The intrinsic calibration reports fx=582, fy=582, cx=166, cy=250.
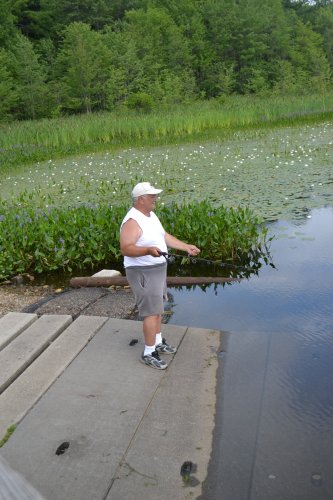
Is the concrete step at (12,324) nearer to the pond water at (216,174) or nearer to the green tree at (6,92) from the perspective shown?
the pond water at (216,174)

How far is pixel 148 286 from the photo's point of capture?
4.62 metres

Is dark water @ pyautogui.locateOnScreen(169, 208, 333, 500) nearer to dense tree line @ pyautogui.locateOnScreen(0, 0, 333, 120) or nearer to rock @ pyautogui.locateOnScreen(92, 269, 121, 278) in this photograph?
rock @ pyautogui.locateOnScreen(92, 269, 121, 278)

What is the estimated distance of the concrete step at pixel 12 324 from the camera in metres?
5.36

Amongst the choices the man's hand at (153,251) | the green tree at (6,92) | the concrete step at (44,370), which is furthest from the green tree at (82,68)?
the man's hand at (153,251)

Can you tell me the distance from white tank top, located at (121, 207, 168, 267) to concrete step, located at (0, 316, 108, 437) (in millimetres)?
1075

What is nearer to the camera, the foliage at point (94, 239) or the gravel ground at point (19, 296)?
the gravel ground at point (19, 296)

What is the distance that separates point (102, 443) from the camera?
380 centimetres

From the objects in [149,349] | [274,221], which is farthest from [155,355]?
[274,221]

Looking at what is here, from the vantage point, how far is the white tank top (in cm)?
A: 451

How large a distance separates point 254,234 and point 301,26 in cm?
6263

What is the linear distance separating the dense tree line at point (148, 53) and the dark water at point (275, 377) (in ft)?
102

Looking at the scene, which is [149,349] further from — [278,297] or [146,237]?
[278,297]

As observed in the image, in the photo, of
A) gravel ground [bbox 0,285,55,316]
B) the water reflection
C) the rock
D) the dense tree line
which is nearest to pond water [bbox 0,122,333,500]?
the water reflection

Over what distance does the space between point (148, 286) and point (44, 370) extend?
1123 millimetres
